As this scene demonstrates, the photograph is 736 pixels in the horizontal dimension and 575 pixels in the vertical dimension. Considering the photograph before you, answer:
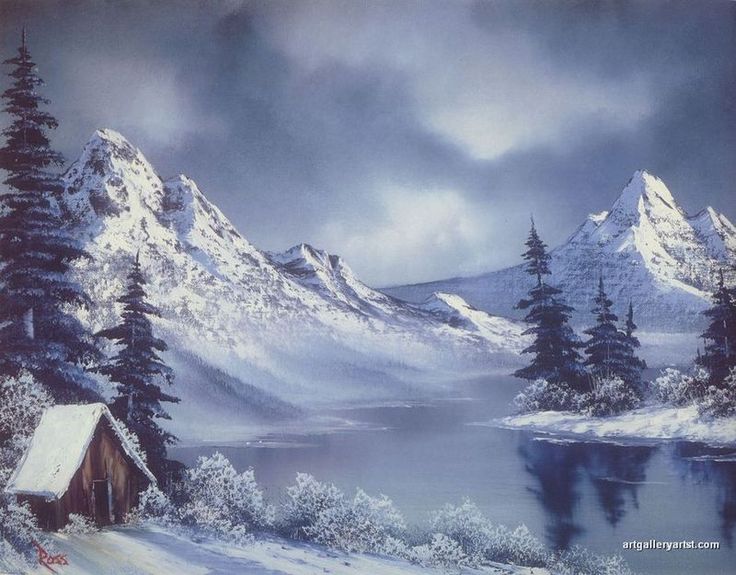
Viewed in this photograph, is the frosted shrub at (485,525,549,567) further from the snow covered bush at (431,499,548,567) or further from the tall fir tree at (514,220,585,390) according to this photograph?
the tall fir tree at (514,220,585,390)

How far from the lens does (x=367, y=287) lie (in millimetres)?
6152

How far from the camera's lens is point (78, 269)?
5.76 m

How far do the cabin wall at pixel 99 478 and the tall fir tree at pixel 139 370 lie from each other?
23 centimetres

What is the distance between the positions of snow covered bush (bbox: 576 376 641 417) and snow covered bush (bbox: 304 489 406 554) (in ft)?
6.10

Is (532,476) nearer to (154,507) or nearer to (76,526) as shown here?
(154,507)

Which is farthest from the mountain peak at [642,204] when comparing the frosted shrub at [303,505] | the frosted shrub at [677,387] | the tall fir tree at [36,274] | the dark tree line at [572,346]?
the tall fir tree at [36,274]

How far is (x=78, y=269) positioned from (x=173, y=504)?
202 cm

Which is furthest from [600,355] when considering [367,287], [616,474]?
[367,287]

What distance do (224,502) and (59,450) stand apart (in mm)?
1269

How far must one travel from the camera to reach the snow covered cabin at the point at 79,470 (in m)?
5.11

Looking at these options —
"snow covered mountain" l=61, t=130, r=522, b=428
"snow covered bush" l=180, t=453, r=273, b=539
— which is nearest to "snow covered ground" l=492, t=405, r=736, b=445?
"snow covered mountain" l=61, t=130, r=522, b=428

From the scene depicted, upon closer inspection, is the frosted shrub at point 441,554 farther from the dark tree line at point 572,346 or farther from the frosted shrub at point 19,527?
the frosted shrub at point 19,527

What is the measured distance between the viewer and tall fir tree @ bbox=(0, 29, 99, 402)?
18.4ft
